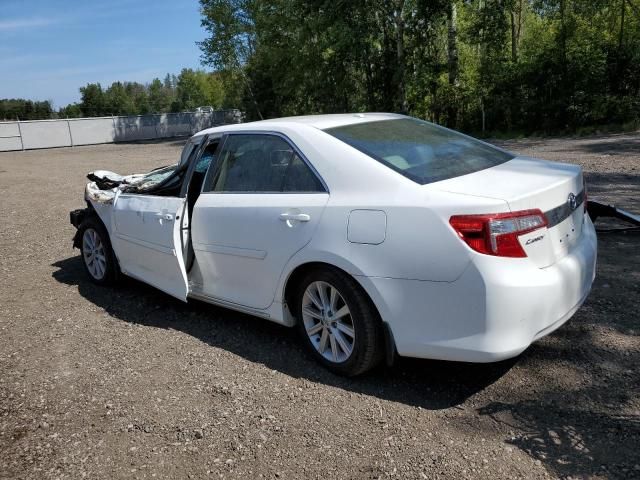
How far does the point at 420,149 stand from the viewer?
3793mm

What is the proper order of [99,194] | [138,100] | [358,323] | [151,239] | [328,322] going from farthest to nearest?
1. [138,100]
2. [99,194]
3. [151,239]
4. [328,322]
5. [358,323]

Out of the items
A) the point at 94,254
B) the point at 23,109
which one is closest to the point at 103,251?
the point at 94,254

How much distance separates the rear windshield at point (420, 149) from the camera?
3.47 meters

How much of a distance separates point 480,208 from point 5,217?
1038 cm

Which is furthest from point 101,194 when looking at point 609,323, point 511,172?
point 609,323

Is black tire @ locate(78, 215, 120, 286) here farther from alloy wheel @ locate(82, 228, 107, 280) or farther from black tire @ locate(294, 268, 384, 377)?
black tire @ locate(294, 268, 384, 377)

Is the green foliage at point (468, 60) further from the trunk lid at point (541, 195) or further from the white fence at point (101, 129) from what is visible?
the trunk lid at point (541, 195)

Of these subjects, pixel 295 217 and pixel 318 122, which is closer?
pixel 295 217

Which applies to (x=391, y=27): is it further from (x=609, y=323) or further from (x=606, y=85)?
(x=609, y=323)

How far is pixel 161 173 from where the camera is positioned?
20.4ft

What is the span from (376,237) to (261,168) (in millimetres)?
1248

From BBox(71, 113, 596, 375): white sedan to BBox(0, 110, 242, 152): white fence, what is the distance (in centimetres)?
3809

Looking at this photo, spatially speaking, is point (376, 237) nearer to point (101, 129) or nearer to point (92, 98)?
point (101, 129)

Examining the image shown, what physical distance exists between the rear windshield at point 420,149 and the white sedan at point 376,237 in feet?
0.05
